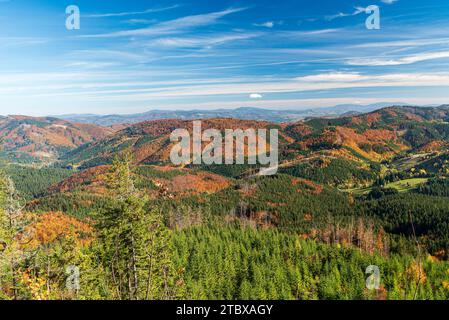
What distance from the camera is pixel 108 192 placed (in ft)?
121

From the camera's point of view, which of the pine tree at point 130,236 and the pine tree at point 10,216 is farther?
the pine tree at point 10,216

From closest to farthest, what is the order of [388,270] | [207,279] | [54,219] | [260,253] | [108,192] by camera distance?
1. [108,192]
2. [207,279]
3. [388,270]
4. [260,253]
5. [54,219]

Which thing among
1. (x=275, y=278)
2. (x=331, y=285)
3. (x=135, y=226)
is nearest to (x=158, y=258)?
(x=135, y=226)

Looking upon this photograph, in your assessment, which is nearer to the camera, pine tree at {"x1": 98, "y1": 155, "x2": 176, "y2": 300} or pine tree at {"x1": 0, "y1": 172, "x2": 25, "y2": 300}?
pine tree at {"x1": 98, "y1": 155, "x2": 176, "y2": 300}

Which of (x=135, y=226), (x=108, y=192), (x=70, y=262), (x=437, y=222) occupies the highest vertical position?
(x=108, y=192)

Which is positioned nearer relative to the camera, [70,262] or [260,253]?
[70,262]

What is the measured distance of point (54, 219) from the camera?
193 m

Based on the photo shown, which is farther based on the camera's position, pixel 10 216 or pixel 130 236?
pixel 10 216

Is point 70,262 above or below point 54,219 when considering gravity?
above

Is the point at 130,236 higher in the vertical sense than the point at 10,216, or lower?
lower

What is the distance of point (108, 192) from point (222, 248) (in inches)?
3549
